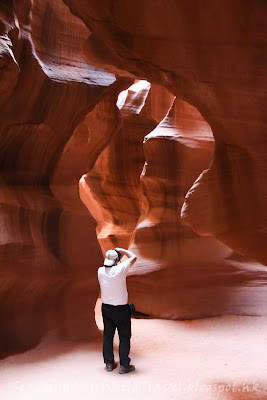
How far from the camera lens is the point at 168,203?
10211 mm

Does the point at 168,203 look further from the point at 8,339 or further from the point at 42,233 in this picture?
the point at 8,339

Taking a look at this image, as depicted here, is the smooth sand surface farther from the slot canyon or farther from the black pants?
the black pants

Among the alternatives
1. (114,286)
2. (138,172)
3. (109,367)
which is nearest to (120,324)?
(114,286)

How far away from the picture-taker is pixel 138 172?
1366cm

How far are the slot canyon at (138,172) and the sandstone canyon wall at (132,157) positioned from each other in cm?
2

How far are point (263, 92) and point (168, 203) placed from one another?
629cm

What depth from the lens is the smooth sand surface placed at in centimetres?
524

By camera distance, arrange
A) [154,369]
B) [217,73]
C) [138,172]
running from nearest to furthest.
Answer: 1. [217,73]
2. [154,369]
3. [138,172]

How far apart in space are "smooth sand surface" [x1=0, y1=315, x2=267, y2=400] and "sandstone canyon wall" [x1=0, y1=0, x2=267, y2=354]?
680 mm

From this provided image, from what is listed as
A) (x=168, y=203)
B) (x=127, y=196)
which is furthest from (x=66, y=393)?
(x=127, y=196)

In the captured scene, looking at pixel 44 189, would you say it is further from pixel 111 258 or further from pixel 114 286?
pixel 114 286

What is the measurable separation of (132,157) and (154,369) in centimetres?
834

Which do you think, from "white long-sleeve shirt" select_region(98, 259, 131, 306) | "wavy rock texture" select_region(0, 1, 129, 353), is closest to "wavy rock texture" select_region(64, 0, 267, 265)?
"white long-sleeve shirt" select_region(98, 259, 131, 306)

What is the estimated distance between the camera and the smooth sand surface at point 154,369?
206 inches
